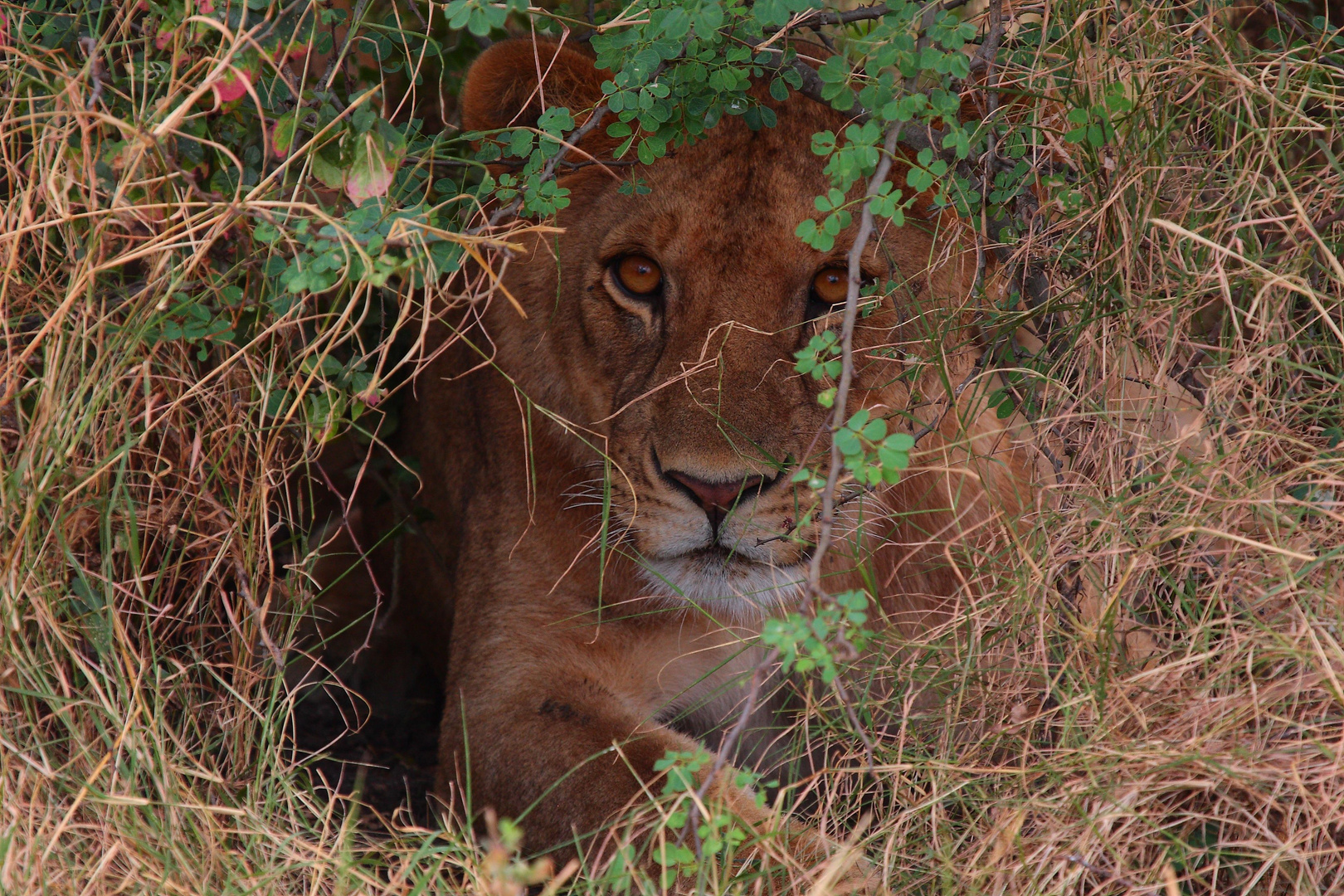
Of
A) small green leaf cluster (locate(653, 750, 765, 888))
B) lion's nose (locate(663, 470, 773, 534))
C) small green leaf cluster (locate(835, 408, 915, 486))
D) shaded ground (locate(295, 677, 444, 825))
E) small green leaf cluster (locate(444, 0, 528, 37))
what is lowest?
shaded ground (locate(295, 677, 444, 825))

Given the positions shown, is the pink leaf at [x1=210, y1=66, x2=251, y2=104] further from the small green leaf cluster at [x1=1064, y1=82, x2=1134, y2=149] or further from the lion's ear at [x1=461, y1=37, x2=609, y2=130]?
the small green leaf cluster at [x1=1064, y1=82, x2=1134, y2=149]

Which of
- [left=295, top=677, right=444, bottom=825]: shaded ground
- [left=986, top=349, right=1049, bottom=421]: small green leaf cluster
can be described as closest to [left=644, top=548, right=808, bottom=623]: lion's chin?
[left=986, top=349, right=1049, bottom=421]: small green leaf cluster

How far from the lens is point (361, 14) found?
2309 millimetres

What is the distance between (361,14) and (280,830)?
143 centimetres

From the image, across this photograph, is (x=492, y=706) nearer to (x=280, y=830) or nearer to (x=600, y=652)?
(x=600, y=652)

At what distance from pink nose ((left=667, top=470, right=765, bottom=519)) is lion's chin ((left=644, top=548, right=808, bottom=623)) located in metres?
0.11

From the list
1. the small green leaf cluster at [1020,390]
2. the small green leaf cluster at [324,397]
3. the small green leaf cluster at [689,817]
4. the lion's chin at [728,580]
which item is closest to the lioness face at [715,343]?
the lion's chin at [728,580]

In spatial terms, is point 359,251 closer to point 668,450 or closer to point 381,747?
point 668,450

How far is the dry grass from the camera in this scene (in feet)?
5.93

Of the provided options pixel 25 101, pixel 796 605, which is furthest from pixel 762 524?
pixel 25 101

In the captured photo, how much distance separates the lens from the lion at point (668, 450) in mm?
2379

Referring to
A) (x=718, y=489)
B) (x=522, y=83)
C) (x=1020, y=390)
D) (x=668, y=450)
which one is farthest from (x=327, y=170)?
(x=1020, y=390)

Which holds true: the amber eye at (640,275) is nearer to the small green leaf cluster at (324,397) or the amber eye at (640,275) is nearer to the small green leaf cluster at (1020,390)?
the small green leaf cluster at (324,397)

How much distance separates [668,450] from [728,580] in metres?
0.28
